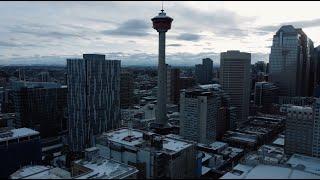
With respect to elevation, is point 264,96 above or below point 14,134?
above

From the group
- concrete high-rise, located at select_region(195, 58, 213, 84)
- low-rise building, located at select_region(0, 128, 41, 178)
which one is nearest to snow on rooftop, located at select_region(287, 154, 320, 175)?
low-rise building, located at select_region(0, 128, 41, 178)

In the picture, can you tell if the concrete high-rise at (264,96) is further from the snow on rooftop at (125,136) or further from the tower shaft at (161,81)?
the snow on rooftop at (125,136)

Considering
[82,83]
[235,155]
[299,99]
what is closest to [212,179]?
[235,155]

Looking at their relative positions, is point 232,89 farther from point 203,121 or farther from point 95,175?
point 95,175

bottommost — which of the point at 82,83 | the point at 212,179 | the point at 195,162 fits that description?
the point at 212,179

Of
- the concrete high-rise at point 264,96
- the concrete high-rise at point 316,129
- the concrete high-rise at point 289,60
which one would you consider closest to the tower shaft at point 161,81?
the concrete high-rise at point 316,129

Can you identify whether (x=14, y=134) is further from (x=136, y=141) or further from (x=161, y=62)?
(x=161, y=62)

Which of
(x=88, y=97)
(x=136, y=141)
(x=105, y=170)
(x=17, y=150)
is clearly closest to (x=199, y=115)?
(x=136, y=141)
